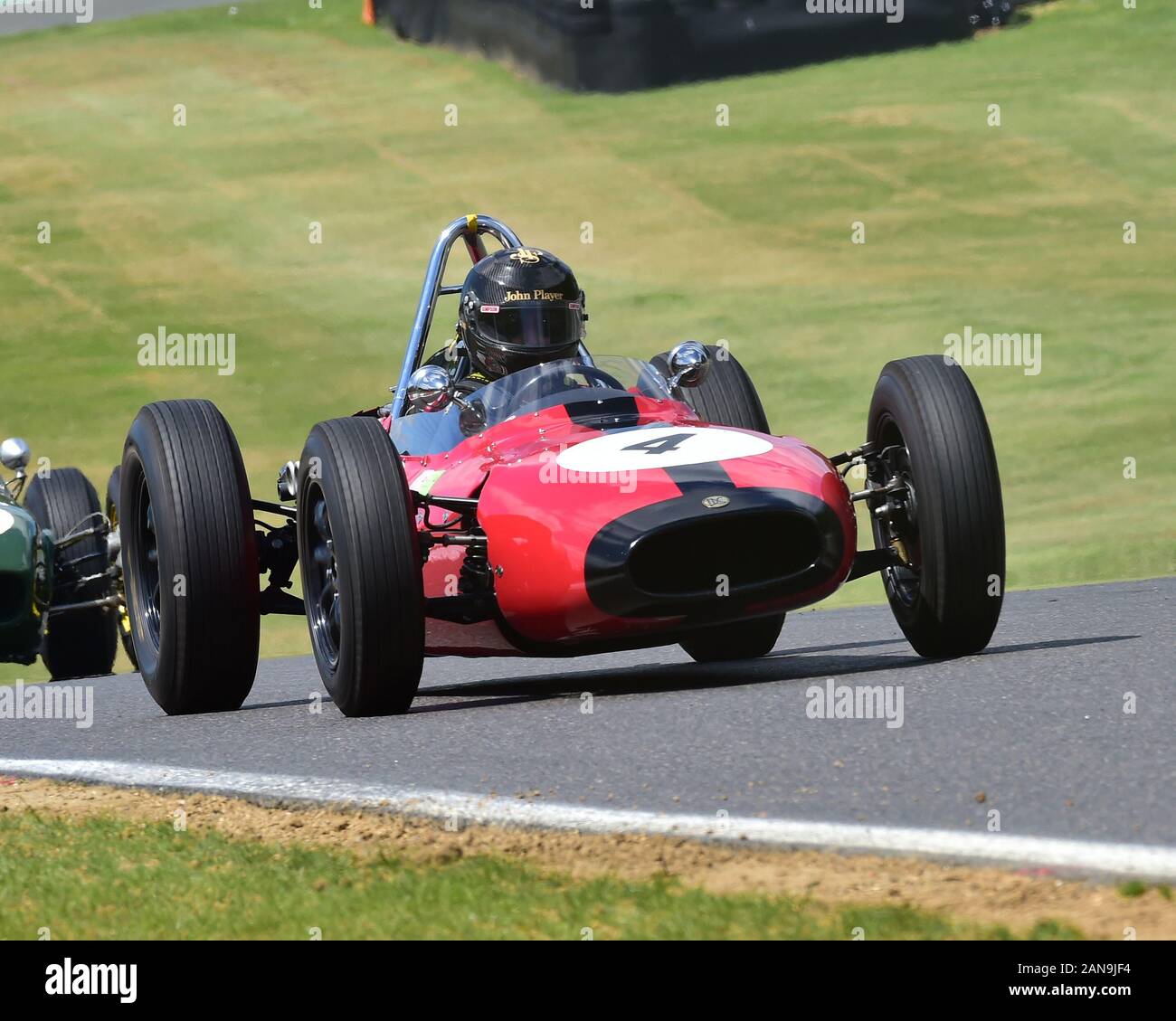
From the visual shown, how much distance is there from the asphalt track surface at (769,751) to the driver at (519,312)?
1.43 meters

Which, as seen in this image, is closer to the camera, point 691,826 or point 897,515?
A: point 691,826

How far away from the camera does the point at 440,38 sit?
41.1m

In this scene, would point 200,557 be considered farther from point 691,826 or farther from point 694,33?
point 694,33

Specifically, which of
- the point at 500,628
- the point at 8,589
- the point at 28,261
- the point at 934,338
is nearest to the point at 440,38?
the point at 28,261

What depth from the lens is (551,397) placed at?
27.9ft

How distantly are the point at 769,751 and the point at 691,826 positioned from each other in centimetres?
105

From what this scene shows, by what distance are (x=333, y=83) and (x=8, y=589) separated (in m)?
30.1

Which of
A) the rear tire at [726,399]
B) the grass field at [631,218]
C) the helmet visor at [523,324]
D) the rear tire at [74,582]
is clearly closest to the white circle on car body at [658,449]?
the helmet visor at [523,324]

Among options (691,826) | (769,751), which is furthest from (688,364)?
(691,826)

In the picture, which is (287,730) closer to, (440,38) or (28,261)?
(28,261)

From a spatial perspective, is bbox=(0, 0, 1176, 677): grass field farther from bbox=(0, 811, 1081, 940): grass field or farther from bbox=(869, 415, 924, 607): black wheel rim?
bbox=(0, 811, 1081, 940): grass field

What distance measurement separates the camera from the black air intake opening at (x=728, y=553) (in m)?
7.16

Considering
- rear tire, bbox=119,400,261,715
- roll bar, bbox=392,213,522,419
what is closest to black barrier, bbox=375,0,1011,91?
roll bar, bbox=392,213,522,419

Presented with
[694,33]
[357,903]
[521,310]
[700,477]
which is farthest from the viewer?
[694,33]
